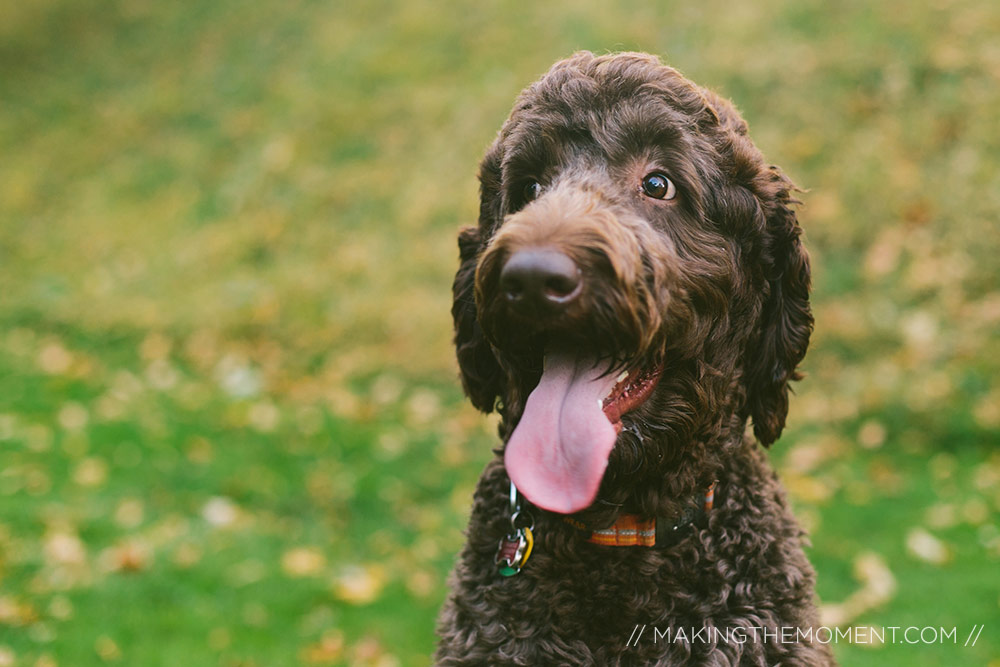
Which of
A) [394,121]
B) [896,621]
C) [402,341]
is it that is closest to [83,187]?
[394,121]

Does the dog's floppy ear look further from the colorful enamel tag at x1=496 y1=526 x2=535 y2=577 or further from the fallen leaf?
the fallen leaf

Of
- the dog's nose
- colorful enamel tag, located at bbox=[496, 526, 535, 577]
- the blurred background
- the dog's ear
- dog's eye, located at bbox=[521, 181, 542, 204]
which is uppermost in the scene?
the blurred background

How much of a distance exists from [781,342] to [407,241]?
29.9ft

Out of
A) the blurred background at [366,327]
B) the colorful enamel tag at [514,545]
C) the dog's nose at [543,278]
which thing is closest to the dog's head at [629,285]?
the dog's nose at [543,278]

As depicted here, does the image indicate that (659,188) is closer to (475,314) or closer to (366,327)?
(475,314)

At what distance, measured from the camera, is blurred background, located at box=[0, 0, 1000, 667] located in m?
5.74

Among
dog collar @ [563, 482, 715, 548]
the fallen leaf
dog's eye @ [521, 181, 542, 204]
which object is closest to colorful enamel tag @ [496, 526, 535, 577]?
dog collar @ [563, 482, 715, 548]

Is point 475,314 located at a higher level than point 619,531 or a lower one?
higher

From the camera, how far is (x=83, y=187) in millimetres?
16719

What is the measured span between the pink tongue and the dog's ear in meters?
0.70

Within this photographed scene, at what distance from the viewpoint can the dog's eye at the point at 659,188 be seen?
9.04ft

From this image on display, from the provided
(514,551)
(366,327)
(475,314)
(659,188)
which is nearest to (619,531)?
(514,551)

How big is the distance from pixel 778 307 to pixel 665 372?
54 cm

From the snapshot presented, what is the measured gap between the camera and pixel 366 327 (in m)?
10.5
